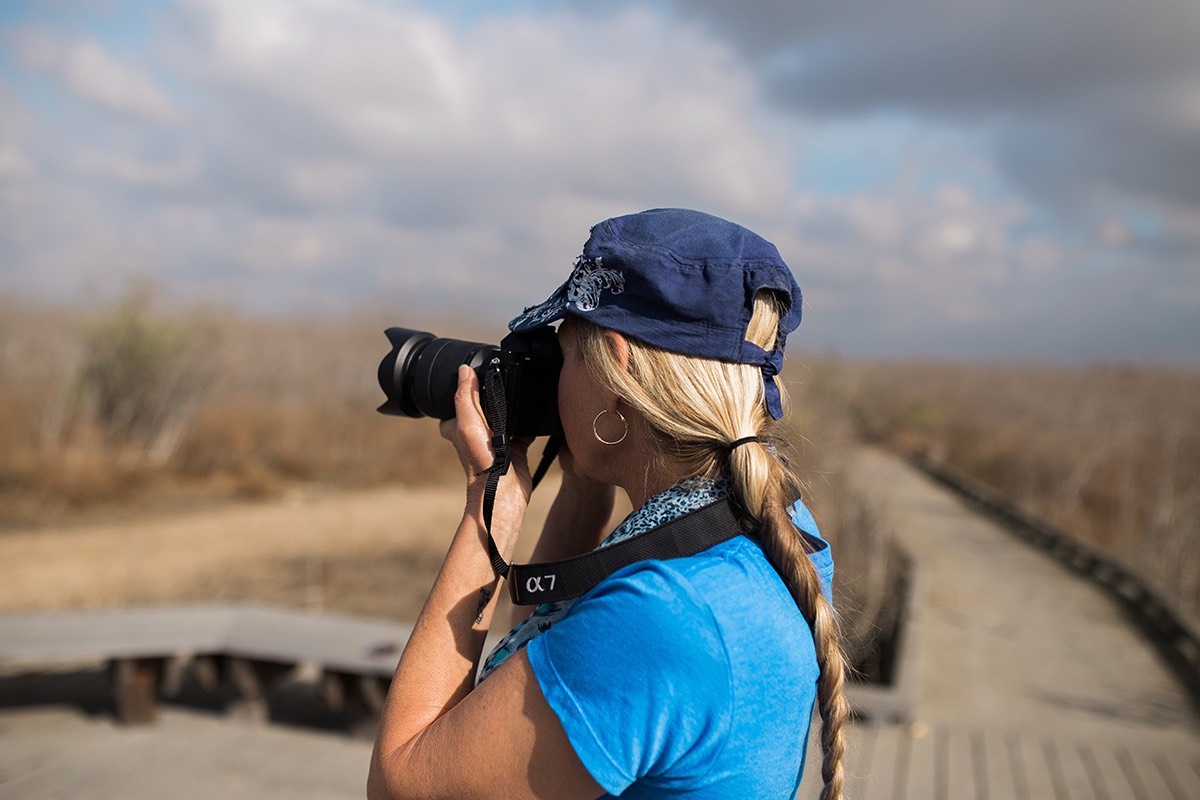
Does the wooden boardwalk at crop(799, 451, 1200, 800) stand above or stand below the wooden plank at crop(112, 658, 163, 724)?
below

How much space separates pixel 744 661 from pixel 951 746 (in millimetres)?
4433

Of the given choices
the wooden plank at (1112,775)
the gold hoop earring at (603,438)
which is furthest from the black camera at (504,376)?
the wooden plank at (1112,775)

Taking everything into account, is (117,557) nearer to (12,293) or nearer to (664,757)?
(664,757)

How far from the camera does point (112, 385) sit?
14742 mm

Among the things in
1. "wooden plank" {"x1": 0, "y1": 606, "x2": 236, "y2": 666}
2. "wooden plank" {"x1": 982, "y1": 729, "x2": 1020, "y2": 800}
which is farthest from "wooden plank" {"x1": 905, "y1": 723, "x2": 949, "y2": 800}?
"wooden plank" {"x1": 0, "y1": 606, "x2": 236, "y2": 666}

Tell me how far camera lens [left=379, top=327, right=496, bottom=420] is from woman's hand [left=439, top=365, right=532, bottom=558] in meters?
0.07

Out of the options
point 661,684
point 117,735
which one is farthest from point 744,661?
point 117,735

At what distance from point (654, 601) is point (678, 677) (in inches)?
2.9

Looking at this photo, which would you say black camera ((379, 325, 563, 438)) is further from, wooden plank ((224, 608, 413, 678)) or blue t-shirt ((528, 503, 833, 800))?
wooden plank ((224, 608, 413, 678))

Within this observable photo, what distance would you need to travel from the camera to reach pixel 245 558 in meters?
9.27

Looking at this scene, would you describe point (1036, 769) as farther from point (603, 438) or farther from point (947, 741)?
point (603, 438)

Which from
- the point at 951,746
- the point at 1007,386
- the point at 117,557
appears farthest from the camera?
the point at 1007,386

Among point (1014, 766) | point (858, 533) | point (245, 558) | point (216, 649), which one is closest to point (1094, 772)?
point (1014, 766)

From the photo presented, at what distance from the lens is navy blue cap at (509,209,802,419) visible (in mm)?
1028
